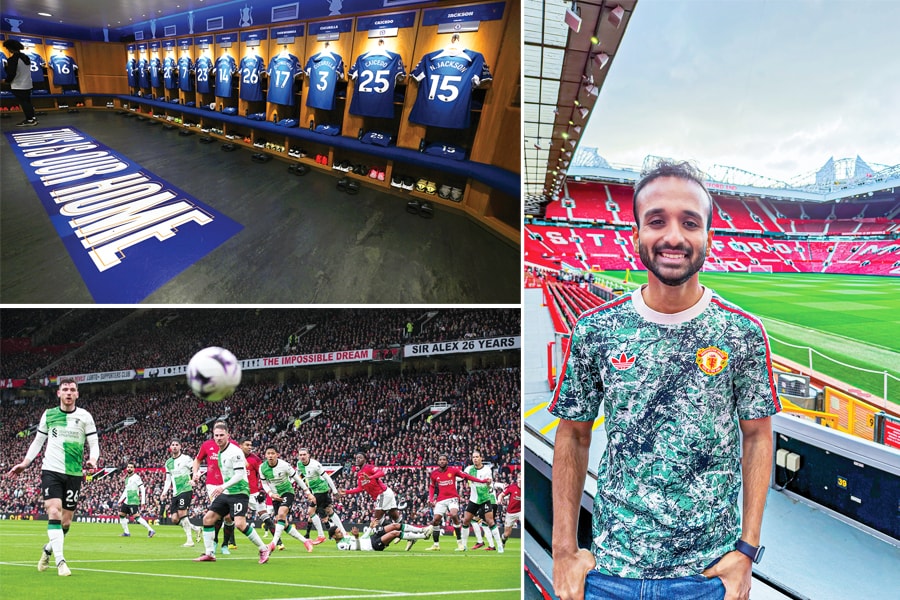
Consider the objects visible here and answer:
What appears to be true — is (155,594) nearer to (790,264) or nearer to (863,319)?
(863,319)

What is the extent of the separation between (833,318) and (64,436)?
660 inches

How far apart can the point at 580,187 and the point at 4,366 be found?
1021 inches

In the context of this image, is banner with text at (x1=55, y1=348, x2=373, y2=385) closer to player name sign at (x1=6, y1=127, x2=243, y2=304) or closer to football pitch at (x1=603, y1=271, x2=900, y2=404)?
player name sign at (x1=6, y1=127, x2=243, y2=304)

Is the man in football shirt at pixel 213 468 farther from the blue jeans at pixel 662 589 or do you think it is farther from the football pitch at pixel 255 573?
the blue jeans at pixel 662 589

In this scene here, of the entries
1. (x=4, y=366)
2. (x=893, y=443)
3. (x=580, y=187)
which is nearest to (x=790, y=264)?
(x=580, y=187)

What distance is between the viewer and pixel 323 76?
366cm

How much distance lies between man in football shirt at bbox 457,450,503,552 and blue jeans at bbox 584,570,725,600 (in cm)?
354

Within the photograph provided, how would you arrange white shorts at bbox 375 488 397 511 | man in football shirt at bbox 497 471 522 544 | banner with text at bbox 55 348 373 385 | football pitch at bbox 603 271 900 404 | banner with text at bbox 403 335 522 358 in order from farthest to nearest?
banner with text at bbox 55 348 373 385, banner with text at bbox 403 335 522 358, football pitch at bbox 603 271 900 404, man in football shirt at bbox 497 471 522 544, white shorts at bbox 375 488 397 511

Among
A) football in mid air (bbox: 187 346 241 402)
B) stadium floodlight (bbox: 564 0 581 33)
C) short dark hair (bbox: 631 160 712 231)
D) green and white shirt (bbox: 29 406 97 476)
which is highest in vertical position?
stadium floodlight (bbox: 564 0 581 33)

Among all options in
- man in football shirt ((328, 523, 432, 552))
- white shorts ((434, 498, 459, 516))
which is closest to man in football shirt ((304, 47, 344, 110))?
white shorts ((434, 498, 459, 516))

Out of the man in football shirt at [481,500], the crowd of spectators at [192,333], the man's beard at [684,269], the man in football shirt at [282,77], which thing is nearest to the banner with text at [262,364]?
the crowd of spectators at [192,333]

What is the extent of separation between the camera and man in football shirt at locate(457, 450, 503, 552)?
4.73 meters

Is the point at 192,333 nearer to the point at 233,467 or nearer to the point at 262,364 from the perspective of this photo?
the point at 262,364

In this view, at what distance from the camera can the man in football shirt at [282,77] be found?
12.4ft
